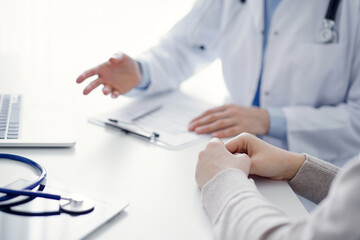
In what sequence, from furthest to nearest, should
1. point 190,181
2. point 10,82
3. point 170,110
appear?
point 10,82 < point 170,110 < point 190,181

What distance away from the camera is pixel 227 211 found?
60 cm

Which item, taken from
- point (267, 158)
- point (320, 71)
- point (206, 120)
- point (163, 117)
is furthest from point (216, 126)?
point (320, 71)

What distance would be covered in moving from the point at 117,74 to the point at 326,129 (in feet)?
1.97

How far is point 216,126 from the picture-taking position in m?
1.05

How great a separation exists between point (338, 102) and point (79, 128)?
30.5 inches

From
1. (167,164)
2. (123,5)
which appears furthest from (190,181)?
(123,5)

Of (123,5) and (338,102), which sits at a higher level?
(123,5)

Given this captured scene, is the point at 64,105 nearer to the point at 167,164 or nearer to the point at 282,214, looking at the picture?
the point at 167,164

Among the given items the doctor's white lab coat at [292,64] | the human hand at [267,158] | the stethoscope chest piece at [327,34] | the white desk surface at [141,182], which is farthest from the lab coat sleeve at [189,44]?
the human hand at [267,158]

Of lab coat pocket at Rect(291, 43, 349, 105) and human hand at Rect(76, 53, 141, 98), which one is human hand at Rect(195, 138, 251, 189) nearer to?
human hand at Rect(76, 53, 141, 98)

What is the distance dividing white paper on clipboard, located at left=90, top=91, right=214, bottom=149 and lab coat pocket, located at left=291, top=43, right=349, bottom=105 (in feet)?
0.94

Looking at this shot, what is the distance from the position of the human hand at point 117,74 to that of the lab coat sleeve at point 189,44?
16 centimetres

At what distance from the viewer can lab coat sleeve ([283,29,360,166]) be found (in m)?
1.18


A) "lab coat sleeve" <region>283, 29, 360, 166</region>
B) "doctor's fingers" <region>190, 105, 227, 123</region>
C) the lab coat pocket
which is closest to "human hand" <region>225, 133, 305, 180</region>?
"doctor's fingers" <region>190, 105, 227, 123</region>
